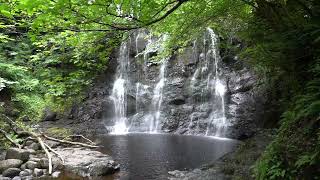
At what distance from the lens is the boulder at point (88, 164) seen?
28.2ft

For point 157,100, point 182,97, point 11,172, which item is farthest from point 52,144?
point 182,97

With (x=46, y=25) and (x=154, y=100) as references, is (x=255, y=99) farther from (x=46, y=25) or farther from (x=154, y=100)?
(x=46, y=25)

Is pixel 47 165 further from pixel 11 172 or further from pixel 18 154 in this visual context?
pixel 18 154

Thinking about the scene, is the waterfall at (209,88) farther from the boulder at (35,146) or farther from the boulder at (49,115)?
the boulder at (49,115)

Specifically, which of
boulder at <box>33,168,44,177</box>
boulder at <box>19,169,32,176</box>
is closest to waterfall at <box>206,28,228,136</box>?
boulder at <box>33,168,44,177</box>

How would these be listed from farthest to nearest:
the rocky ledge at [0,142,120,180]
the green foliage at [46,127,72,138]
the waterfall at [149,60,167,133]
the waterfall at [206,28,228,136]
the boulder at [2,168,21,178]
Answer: the waterfall at [149,60,167,133]
the waterfall at [206,28,228,136]
the green foliage at [46,127,72,138]
the rocky ledge at [0,142,120,180]
the boulder at [2,168,21,178]

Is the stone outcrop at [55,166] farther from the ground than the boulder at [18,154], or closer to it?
closer to it

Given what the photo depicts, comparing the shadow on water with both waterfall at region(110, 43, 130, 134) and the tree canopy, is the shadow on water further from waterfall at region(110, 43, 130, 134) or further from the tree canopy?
the tree canopy

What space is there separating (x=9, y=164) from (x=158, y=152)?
4.44m

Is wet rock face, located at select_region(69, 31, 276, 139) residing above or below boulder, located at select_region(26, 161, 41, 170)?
above

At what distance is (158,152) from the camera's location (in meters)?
10.7

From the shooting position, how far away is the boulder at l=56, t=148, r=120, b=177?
859 cm

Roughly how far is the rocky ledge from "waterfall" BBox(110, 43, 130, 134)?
6.94 m

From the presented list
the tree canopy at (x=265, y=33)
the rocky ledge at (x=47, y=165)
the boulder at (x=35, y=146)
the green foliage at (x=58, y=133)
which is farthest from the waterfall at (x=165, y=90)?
the tree canopy at (x=265, y=33)
